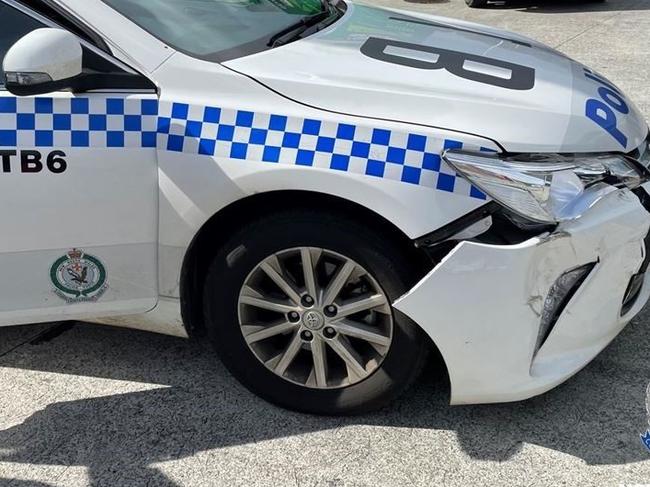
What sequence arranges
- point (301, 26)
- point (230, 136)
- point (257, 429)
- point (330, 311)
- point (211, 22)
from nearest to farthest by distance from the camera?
point (230, 136), point (330, 311), point (257, 429), point (211, 22), point (301, 26)

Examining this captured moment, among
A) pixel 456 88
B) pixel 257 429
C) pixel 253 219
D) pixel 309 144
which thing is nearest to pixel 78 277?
pixel 253 219

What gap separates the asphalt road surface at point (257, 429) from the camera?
2354 mm

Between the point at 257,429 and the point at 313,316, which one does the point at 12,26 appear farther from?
the point at 257,429

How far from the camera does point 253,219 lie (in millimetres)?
2402

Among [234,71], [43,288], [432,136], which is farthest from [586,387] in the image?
[43,288]

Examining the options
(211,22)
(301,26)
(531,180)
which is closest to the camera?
(531,180)

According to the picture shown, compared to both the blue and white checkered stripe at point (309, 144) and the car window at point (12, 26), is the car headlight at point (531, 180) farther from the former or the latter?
the car window at point (12, 26)

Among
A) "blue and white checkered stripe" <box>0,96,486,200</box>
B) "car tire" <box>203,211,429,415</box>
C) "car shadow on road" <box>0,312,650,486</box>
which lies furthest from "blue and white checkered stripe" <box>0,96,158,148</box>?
"car shadow on road" <box>0,312,650,486</box>

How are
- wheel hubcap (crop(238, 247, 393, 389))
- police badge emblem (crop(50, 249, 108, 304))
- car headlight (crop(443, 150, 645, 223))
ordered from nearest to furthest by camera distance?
car headlight (crop(443, 150, 645, 223)) < wheel hubcap (crop(238, 247, 393, 389)) < police badge emblem (crop(50, 249, 108, 304))

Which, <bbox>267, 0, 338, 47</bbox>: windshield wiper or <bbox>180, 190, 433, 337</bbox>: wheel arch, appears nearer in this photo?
<bbox>180, 190, 433, 337</bbox>: wheel arch

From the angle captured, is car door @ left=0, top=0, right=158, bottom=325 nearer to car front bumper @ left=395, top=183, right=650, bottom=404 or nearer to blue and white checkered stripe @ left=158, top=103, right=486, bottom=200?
Answer: blue and white checkered stripe @ left=158, top=103, right=486, bottom=200

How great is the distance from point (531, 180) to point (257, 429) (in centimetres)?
120

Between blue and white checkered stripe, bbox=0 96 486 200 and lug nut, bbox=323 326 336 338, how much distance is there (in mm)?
548

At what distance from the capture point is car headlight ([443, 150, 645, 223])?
218cm
